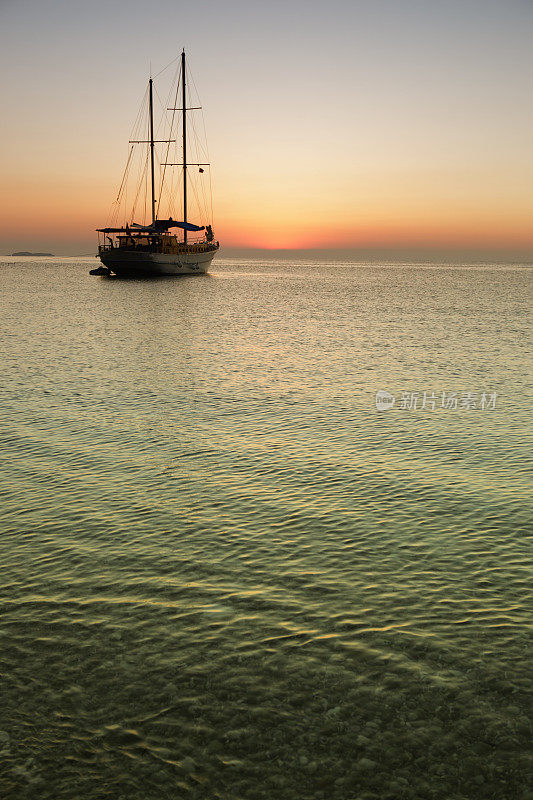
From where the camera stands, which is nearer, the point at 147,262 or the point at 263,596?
the point at 263,596

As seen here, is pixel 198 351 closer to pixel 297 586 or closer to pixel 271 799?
pixel 297 586

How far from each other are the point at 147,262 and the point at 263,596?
96.9 meters

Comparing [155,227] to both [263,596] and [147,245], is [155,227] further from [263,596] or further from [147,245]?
[263,596]

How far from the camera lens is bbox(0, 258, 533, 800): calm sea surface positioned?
19.2ft

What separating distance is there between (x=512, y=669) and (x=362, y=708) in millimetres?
1909

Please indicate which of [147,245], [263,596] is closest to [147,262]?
[147,245]

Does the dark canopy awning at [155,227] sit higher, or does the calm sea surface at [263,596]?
the dark canopy awning at [155,227]

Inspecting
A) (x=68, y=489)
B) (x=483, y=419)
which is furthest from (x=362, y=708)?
(x=483, y=419)

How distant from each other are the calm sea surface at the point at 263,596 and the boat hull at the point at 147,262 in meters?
81.4

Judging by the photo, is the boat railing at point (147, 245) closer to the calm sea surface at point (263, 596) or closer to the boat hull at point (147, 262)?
the boat hull at point (147, 262)

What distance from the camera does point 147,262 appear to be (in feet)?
330

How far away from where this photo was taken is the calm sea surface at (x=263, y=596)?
586cm

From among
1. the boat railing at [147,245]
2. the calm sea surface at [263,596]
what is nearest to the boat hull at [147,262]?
the boat railing at [147,245]

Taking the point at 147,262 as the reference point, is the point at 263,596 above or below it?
below
